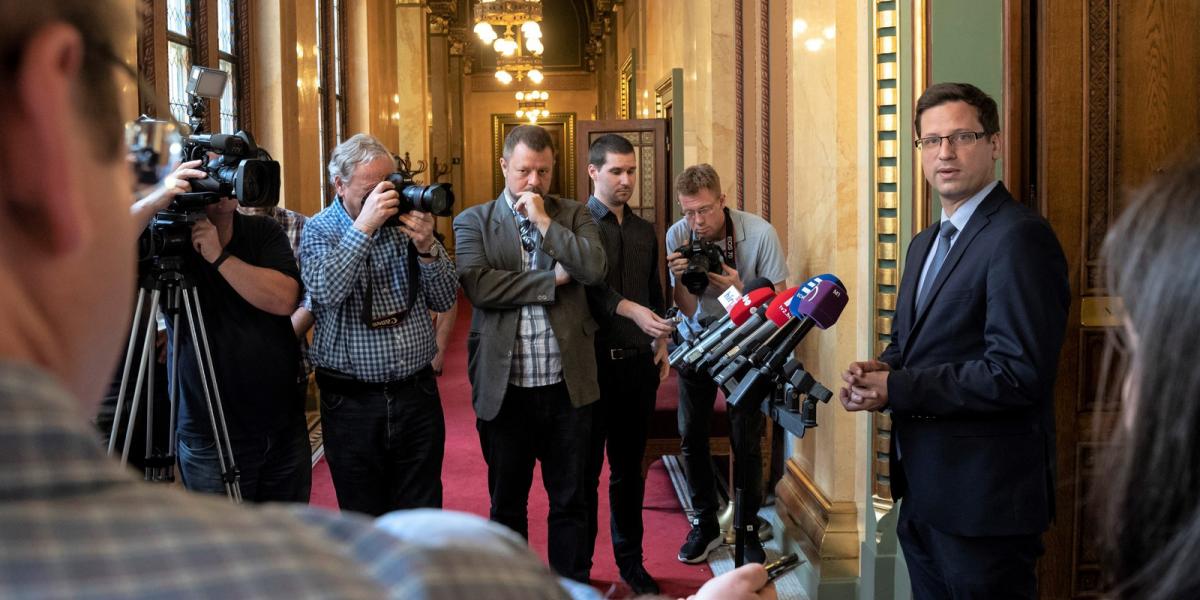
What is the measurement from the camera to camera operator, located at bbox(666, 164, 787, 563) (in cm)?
470

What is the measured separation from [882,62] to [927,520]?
166 centimetres

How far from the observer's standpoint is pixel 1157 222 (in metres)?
0.95

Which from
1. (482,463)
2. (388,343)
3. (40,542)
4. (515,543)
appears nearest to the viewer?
(40,542)

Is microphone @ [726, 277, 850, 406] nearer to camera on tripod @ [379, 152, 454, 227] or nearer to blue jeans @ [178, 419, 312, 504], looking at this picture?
camera on tripod @ [379, 152, 454, 227]

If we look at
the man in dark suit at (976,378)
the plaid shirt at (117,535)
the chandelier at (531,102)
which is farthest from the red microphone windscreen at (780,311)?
the chandelier at (531,102)

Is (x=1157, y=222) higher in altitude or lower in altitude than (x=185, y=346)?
higher

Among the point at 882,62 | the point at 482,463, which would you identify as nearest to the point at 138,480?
the point at 882,62

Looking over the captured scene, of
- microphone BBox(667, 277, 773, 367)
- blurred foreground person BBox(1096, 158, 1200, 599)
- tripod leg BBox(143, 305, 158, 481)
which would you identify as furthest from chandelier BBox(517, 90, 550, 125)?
blurred foreground person BBox(1096, 158, 1200, 599)

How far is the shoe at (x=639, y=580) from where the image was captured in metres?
4.50

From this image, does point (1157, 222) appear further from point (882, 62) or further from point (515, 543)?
point (882, 62)

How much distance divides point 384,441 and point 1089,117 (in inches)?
96.2

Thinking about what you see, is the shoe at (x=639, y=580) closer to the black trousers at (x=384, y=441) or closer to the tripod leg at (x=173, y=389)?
Answer: the black trousers at (x=384, y=441)

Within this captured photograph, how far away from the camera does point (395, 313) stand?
347cm

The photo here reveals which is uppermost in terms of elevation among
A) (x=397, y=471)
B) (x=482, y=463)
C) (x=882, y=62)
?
(x=882, y=62)
